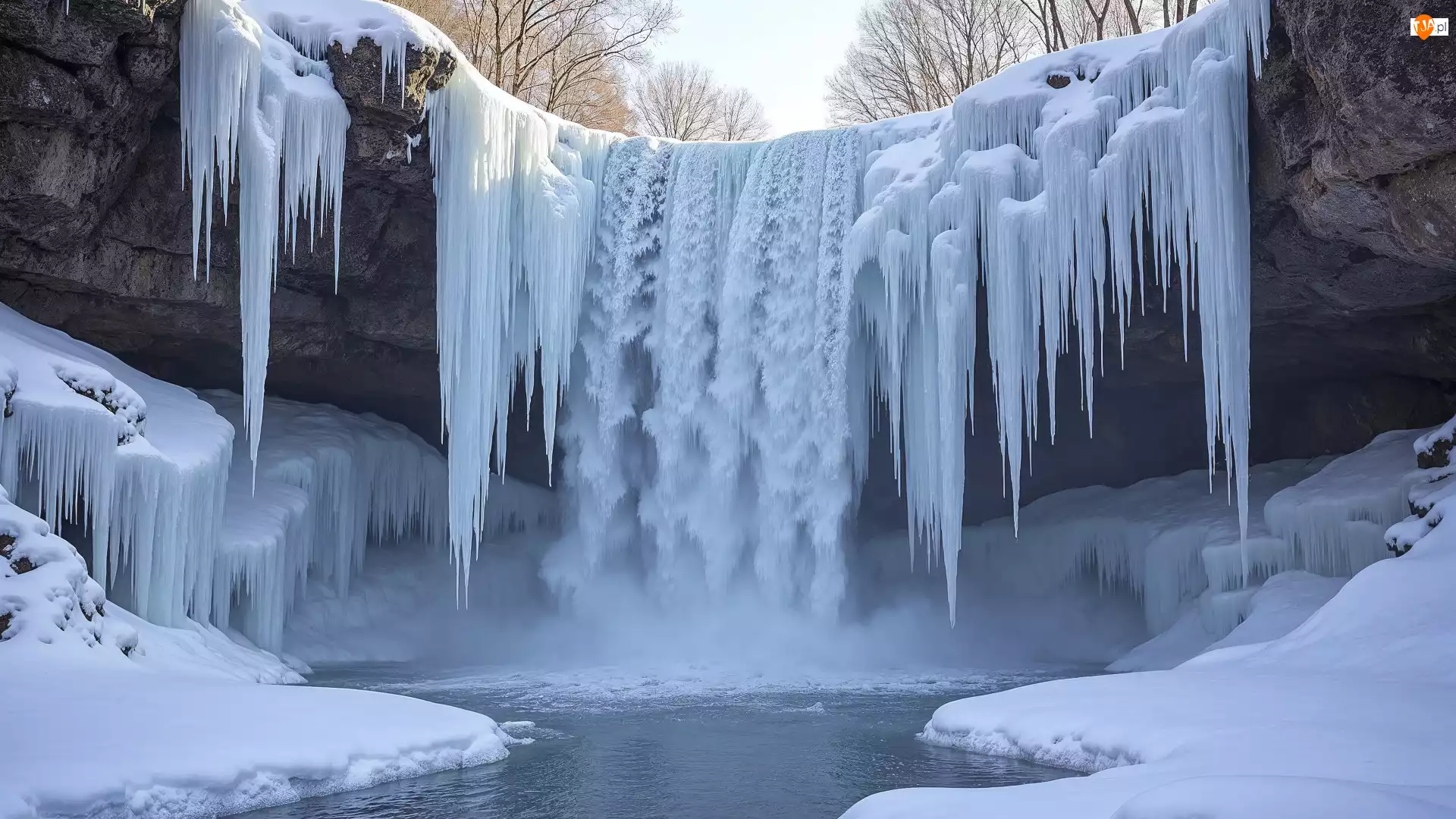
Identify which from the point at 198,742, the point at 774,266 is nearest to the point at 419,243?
the point at 774,266

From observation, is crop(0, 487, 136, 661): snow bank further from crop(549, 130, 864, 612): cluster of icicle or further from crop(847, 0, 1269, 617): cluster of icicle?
crop(847, 0, 1269, 617): cluster of icicle

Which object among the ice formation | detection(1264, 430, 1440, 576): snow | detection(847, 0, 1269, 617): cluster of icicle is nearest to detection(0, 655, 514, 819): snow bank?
the ice formation

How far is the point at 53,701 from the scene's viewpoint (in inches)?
261

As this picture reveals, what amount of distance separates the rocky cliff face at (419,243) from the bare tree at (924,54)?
15077 mm

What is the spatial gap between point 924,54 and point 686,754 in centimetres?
2526

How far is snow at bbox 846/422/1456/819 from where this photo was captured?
156 inches

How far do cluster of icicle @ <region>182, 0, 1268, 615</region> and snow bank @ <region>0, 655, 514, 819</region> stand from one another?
16.4 feet

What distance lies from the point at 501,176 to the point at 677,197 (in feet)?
8.80

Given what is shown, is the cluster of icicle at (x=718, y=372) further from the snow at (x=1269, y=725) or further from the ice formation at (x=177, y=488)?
the snow at (x=1269, y=725)

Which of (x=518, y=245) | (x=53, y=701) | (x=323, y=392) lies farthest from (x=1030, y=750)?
(x=323, y=392)

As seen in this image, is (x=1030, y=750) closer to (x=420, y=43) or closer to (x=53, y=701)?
(x=53, y=701)

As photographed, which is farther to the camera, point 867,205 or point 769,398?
point 769,398

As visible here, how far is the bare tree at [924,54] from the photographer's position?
28.3m

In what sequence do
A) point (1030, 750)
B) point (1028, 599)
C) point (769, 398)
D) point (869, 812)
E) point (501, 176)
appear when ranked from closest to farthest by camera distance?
point (869, 812) → point (1030, 750) → point (501, 176) → point (769, 398) → point (1028, 599)
